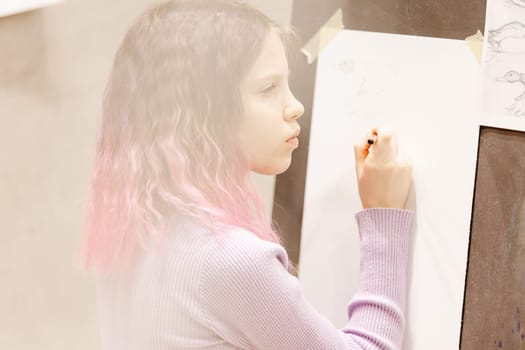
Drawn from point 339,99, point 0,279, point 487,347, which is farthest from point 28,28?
point 487,347

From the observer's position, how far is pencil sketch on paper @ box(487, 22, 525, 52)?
1.00 meters

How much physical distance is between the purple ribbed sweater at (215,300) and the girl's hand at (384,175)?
195 millimetres

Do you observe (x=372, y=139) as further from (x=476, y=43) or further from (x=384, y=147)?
(x=476, y=43)

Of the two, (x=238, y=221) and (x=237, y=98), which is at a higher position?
(x=237, y=98)

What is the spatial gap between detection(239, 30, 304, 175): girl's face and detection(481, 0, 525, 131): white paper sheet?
0.24 metres

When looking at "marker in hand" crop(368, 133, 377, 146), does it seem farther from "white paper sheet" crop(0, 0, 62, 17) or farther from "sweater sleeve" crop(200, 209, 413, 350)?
"white paper sheet" crop(0, 0, 62, 17)

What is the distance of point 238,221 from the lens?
3.08 ft

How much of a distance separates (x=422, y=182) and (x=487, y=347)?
0.23m

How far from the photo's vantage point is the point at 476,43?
3.39 ft

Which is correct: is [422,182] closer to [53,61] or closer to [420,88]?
[420,88]

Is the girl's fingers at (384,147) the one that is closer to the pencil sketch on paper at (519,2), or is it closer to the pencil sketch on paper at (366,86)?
the pencil sketch on paper at (366,86)

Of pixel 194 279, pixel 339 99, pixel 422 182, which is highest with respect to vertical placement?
pixel 339 99

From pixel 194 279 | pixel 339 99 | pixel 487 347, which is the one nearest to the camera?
pixel 194 279

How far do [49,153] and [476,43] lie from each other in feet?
2.48
